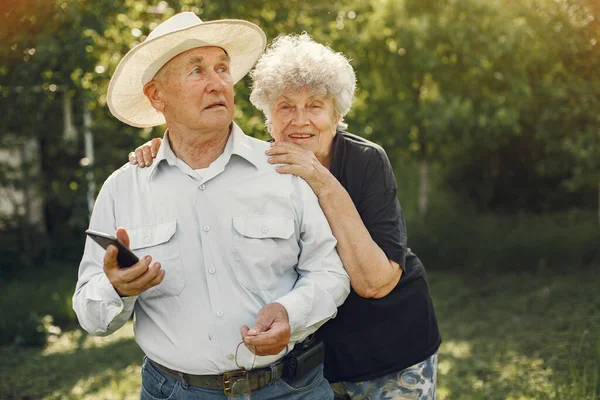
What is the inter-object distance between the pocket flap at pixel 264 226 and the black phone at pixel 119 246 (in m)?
0.38

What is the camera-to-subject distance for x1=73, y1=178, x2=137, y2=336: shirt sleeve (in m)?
2.15

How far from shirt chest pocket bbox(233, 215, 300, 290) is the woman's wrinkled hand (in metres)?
0.18

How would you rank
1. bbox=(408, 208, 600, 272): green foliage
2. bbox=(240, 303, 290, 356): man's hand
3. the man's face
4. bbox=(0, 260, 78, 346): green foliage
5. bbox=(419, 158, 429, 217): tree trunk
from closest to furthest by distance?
bbox=(240, 303, 290, 356): man's hand → the man's face → bbox=(0, 260, 78, 346): green foliage → bbox=(408, 208, 600, 272): green foliage → bbox=(419, 158, 429, 217): tree trunk

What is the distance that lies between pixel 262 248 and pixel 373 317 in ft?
2.07

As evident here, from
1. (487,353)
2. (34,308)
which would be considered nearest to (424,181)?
(487,353)

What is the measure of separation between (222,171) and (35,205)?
9.96 meters

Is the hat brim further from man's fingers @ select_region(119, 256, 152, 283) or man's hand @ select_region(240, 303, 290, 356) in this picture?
man's hand @ select_region(240, 303, 290, 356)

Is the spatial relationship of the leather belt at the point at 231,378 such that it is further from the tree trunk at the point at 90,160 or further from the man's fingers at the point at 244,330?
the tree trunk at the point at 90,160

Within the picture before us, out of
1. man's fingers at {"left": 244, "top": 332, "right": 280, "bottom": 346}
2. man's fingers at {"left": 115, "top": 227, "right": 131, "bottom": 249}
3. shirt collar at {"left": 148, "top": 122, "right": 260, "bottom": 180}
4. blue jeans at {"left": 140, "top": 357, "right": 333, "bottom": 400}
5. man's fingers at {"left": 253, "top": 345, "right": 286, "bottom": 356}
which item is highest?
shirt collar at {"left": 148, "top": 122, "right": 260, "bottom": 180}

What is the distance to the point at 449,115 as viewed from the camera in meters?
10.8

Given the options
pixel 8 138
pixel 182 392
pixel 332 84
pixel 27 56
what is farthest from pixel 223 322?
pixel 8 138

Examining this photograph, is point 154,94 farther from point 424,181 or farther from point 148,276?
point 424,181

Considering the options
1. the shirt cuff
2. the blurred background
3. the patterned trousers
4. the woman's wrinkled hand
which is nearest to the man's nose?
the woman's wrinkled hand

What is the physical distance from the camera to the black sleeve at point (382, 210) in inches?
98.1
